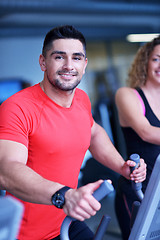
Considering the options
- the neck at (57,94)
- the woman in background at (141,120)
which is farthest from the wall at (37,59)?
the neck at (57,94)

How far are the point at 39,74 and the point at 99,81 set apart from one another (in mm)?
1449

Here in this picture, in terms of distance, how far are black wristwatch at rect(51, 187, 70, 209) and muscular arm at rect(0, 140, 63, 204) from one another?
0.02 m

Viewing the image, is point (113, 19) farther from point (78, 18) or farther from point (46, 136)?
point (46, 136)

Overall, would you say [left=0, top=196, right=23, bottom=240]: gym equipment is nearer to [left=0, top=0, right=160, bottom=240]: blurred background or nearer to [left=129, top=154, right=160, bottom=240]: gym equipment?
[left=129, top=154, right=160, bottom=240]: gym equipment

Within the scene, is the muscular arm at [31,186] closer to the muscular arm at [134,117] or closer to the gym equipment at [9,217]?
the gym equipment at [9,217]

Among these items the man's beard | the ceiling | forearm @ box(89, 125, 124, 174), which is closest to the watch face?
the man's beard

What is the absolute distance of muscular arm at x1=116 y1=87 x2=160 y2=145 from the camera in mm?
1748

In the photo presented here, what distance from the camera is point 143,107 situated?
1.89 metres

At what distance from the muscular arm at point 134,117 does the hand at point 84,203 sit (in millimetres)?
976

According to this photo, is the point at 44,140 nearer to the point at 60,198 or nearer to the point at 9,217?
the point at 60,198

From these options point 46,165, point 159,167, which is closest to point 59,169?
point 46,165

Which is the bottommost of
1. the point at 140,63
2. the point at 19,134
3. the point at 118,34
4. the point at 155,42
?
the point at 19,134

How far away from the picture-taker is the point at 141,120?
1.79m

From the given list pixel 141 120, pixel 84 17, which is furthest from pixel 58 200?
pixel 84 17
